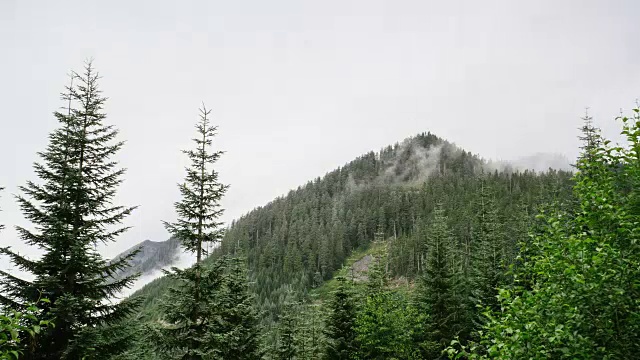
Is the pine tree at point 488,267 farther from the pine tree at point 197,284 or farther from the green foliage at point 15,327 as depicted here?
the green foliage at point 15,327

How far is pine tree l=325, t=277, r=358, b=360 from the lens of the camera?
3155 centimetres

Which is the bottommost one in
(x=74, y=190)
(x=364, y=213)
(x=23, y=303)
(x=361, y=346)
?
(x=361, y=346)

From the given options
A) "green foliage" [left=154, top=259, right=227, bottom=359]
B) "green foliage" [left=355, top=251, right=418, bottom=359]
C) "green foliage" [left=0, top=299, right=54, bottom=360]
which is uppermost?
"green foliage" [left=0, top=299, right=54, bottom=360]

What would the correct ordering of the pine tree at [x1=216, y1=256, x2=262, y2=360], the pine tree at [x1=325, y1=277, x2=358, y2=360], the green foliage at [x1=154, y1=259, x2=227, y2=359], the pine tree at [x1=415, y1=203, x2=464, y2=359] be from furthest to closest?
the pine tree at [x1=415, y1=203, x2=464, y2=359] < the pine tree at [x1=325, y1=277, x2=358, y2=360] < the pine tree at [x1=216, y1=256, x2=262, y2=360] < the green foliage at [x1=154, y1=259, x2=227, y2=359]

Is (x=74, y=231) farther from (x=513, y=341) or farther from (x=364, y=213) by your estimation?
(x=364, y=213)

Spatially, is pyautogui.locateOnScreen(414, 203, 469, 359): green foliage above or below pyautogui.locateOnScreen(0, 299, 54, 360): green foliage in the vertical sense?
below

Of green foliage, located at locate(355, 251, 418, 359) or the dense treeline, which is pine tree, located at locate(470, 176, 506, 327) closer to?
the dense treeline

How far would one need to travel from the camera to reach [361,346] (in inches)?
1209

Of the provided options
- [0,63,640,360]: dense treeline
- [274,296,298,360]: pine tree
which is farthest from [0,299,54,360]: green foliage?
[274,296,298,360]: pine tree

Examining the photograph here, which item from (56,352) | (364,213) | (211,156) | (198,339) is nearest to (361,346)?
(198,339)

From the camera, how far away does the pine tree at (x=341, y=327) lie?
31.5 m

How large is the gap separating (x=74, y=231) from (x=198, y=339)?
21.2 feet

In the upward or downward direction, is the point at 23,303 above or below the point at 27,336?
above

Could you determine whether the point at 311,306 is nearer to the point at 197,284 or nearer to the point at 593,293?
the point at 197,284
